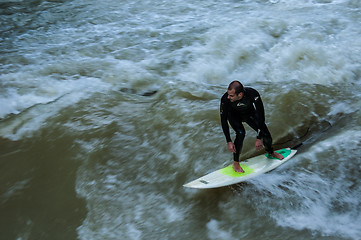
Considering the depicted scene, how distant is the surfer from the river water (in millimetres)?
537

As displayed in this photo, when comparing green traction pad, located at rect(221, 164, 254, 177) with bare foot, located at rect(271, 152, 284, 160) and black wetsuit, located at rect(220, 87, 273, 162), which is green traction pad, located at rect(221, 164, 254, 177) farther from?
bare foot, located at rect(271, 152, 284, 160)

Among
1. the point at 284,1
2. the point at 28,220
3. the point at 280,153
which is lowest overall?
the point at 28,220

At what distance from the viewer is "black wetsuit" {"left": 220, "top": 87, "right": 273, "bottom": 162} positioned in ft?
11.4

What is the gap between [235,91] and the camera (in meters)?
3.25

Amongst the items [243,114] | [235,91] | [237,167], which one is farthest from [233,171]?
[235,91]

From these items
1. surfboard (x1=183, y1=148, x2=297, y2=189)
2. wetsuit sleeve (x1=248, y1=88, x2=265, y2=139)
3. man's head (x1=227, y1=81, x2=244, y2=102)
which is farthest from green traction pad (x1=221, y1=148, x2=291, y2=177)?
man's head (x1=227, y1=81, x2=244, y2=102)

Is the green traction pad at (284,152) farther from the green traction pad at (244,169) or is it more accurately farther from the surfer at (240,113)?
the surfer at (240,113)

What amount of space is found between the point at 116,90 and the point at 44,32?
4353 millimetres

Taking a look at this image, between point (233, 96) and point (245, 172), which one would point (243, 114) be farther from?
point (245, 172)

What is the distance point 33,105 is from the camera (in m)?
5.90

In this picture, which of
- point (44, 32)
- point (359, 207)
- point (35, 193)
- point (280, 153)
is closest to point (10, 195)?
point (35, 193)

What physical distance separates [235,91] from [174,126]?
5.90 feet

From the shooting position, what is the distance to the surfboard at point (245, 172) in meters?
3.69

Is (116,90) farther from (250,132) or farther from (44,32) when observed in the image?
(44,32)
